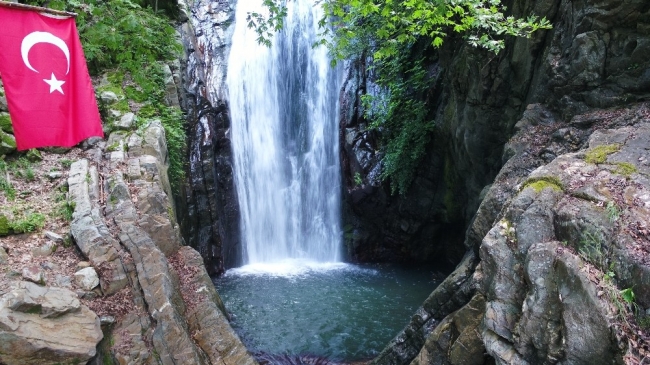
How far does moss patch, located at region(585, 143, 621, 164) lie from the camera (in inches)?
199

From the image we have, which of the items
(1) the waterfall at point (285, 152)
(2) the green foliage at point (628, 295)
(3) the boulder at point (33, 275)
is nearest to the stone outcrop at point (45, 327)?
(3) the boulder at point (33, 275)

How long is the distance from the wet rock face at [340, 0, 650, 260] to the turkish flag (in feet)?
20.1

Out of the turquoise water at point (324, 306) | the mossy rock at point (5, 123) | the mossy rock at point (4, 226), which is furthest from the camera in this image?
the turquoise water at point (324, 306)

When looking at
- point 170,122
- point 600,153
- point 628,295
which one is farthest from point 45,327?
point 600,153

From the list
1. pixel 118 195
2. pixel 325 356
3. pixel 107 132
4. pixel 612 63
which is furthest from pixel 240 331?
pixel 612 63

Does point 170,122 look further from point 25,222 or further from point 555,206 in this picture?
point 555,206

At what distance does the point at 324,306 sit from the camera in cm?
1116

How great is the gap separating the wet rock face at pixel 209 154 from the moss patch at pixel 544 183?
9.02 metres

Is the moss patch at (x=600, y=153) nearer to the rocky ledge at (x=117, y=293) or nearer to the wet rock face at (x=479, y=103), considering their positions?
the wet rock face at (x=479, y=103)

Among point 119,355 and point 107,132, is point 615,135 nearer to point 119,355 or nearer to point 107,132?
point 119,355

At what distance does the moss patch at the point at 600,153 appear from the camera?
16.6 ft

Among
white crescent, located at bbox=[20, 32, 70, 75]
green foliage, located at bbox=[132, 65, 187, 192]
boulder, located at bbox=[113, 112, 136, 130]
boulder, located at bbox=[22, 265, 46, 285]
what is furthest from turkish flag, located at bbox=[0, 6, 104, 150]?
green foliage, located at bbox=[132, 65, 187, 192]

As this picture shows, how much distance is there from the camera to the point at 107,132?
8977 millimetres

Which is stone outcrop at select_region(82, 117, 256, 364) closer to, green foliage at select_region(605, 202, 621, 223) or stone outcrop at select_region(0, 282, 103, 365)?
stone outcrop at select_region(0, 282, 103, 365)
